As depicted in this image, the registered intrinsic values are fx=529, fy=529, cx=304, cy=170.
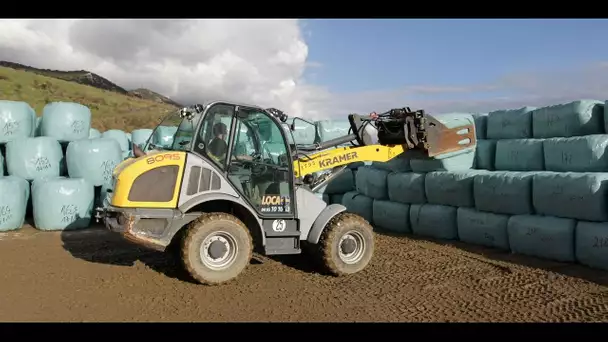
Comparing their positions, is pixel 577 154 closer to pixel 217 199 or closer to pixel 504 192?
pixel 504 192

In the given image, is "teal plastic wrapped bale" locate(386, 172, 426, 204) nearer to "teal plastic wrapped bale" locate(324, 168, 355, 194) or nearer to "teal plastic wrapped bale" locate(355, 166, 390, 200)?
"teal plastic wrapped bale" locate(355, 166, 390, 200)

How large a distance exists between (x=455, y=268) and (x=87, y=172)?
26.1ft

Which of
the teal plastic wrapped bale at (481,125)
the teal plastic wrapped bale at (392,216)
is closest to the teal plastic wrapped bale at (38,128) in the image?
the teal plastic wrapped bale at (392,216)

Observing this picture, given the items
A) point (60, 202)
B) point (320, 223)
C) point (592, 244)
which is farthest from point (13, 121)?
point (592, 244)

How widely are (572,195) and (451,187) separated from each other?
2.15 metres

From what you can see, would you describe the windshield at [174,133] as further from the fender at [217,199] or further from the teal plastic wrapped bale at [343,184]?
the teal plastic wrapped bale at [343,184]

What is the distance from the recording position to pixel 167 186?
587 cm

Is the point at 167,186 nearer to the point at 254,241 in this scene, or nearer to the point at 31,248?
the point at 254,241

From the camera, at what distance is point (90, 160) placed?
36.8ft

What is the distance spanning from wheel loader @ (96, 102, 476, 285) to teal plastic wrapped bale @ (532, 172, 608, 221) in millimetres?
1557

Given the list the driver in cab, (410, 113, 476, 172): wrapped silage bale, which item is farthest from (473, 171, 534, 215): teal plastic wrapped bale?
the driver in cab

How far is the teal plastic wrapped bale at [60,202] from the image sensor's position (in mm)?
10453

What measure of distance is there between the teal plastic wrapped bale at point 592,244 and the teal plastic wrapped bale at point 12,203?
32.2 ft
